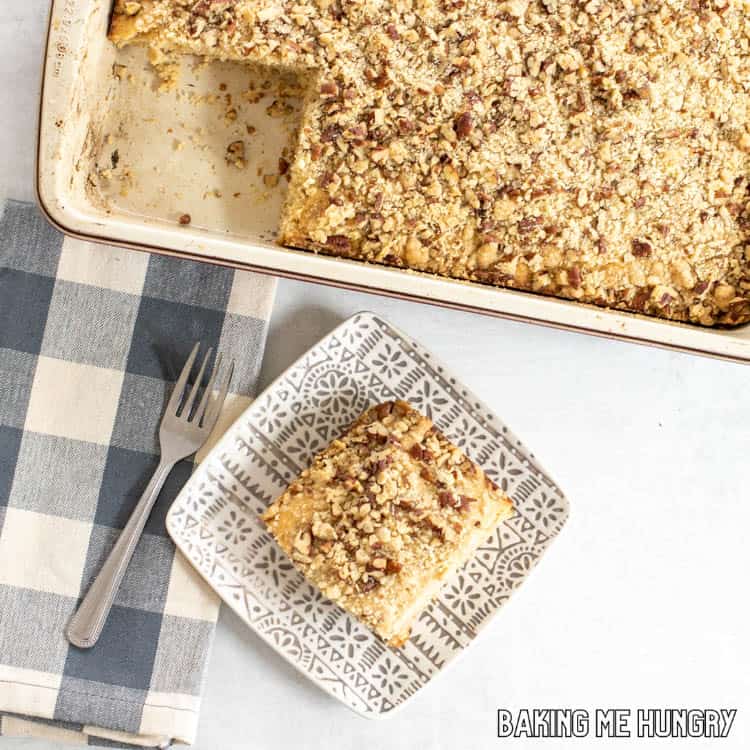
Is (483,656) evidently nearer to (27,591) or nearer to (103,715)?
(103,715)

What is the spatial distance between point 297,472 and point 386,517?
0.28 meters

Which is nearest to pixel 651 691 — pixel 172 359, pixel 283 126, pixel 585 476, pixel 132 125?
pixel 585 476

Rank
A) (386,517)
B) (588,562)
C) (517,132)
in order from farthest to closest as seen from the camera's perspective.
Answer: (588,562), (386,517), (517,132)

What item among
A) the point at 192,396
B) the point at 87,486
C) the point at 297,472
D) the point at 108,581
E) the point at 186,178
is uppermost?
the point at 186,178

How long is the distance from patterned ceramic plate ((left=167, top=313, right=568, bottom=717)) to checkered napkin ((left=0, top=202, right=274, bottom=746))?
3.2 inches

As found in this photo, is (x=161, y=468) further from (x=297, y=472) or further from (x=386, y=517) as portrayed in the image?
(x=386, y=517)

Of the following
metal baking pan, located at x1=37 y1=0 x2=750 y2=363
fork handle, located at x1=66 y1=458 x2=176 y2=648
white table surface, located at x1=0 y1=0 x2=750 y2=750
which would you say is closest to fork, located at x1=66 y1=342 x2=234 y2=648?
fork handle, located at x1=66 y1=458 x2=176 y2=648

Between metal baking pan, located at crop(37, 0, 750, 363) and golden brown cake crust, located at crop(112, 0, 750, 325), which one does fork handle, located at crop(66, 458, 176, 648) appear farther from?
golden brown cake crust, located at crop(112, 0, 750, 325)

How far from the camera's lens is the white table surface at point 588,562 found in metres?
2.01

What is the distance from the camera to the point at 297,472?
195cm

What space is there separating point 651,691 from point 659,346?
1.02 metres

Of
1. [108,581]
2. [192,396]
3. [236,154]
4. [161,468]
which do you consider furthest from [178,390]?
[236,154]

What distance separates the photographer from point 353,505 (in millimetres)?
→ 1776

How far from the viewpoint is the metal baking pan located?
153 cm
